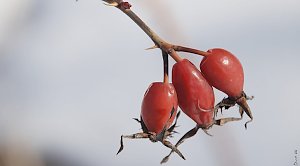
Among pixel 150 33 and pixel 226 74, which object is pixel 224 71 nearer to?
pixel 226 74

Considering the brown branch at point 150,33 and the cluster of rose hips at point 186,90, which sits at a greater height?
the brown branch at point 150,33

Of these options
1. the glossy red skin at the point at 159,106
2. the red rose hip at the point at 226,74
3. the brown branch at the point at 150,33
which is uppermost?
the brown branch at the point at 150,33

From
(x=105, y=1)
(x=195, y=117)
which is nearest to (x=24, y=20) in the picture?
(x=105, y=1)

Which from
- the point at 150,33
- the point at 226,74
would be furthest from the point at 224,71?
the point at 150,33

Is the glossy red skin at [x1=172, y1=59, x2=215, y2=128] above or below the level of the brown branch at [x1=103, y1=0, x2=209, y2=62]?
below

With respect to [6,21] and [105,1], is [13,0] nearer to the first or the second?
[6,21]
